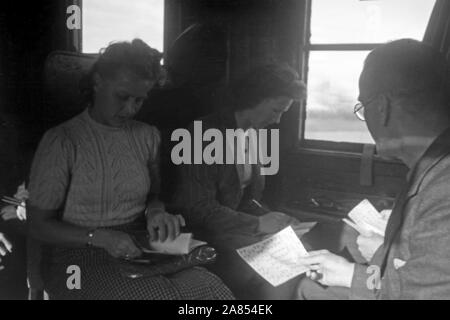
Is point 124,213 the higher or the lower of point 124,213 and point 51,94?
the lower

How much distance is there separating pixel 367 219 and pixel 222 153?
1.91 feet

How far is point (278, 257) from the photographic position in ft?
4.25

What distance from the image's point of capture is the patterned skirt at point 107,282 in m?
1.15

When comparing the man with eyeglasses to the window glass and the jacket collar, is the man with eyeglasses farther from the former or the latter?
the window glass

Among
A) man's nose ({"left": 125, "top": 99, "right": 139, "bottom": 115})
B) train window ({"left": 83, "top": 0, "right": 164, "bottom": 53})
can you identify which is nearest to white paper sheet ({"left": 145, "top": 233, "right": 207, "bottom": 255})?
man's nose ({"left": 125, "top": 99, "right": 139, "bottom": 115})

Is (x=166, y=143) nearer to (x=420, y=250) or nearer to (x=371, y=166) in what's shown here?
(x=371, y=166)

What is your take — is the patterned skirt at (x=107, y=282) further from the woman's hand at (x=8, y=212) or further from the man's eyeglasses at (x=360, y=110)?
the man's eyeglasses at (x=360, y=110)

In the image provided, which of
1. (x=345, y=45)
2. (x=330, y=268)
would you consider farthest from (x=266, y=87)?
(x=330, y=268)

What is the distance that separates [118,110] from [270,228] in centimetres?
76

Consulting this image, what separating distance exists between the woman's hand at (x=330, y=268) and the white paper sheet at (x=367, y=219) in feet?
0.87

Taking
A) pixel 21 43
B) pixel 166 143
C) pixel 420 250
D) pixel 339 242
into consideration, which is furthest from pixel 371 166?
pixel 21 43

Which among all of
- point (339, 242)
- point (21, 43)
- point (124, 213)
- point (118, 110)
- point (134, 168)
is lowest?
point (339, 242)

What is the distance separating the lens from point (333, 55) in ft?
6.10

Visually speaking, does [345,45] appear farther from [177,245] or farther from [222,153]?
[177,245]
